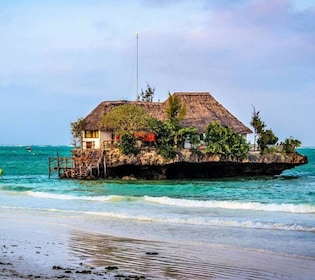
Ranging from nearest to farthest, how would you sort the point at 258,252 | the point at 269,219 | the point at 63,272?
the point at 63,272
the point at 258,252
the point at 269,219

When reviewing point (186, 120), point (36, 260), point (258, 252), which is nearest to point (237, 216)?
point (258, 252)

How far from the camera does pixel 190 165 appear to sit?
4744 centimetres

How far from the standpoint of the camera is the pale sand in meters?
11.1

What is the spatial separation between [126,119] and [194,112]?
21.3 ft

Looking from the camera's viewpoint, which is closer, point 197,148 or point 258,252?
point 258,252

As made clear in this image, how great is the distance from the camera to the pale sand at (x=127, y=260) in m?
11.1

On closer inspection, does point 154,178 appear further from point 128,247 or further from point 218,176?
point 128,247

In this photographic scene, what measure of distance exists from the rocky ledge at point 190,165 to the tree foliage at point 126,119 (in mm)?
2131

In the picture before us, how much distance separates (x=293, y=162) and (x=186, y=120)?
8922 millimetres

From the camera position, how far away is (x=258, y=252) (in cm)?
1399

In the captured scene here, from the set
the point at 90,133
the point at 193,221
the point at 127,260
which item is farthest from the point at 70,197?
the point at 90,133

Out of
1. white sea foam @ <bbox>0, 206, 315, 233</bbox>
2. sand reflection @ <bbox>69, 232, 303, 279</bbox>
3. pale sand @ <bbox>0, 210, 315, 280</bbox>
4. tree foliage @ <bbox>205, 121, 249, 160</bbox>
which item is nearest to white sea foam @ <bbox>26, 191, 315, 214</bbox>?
white sea foam @ <bbox>0, 206, 315, 233</bbox>

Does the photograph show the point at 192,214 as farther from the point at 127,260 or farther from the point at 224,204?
the point at 127,260

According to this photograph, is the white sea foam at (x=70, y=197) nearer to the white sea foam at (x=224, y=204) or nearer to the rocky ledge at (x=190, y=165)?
the white sea foam at (x=224, y=204)
